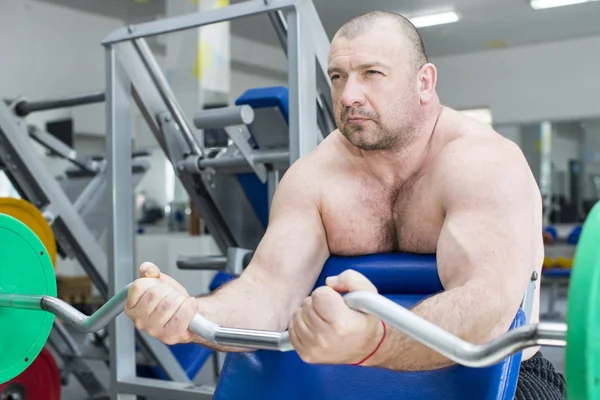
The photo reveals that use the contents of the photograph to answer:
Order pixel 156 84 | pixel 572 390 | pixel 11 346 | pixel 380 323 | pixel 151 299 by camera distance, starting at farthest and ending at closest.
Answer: pixel 156 84, pixel 11 346, pixel 151 299, pixel 380 323, pixel 572 390

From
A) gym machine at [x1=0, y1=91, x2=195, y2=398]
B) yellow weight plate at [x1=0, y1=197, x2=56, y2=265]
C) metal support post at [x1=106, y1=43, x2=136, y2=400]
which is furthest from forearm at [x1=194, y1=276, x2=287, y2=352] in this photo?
gym machine at [x1=0, y1=91, x2=195, y2=398]

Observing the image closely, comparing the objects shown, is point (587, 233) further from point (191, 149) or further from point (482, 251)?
point (191, 149)

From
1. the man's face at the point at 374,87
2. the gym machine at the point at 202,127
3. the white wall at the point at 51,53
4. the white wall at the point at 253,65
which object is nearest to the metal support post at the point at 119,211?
the gym machine at the point at 202,127

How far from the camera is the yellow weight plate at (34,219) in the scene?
2.52 metres

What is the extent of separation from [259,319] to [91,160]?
2.31 m

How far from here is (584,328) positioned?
2.55ft

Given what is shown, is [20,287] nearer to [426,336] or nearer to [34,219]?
[426,336]

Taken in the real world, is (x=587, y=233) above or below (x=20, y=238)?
above

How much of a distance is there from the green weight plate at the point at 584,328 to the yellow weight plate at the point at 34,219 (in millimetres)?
2065

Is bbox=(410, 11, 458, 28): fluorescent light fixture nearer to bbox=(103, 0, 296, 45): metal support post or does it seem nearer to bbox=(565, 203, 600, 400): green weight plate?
bbox=(103, 0, 296, 45): metal support post

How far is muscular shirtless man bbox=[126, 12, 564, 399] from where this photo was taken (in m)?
1.14

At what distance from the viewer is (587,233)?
32.6 inches

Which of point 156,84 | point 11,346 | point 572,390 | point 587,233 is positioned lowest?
point 11,346

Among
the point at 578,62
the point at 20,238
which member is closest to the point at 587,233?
the point at 20,238
